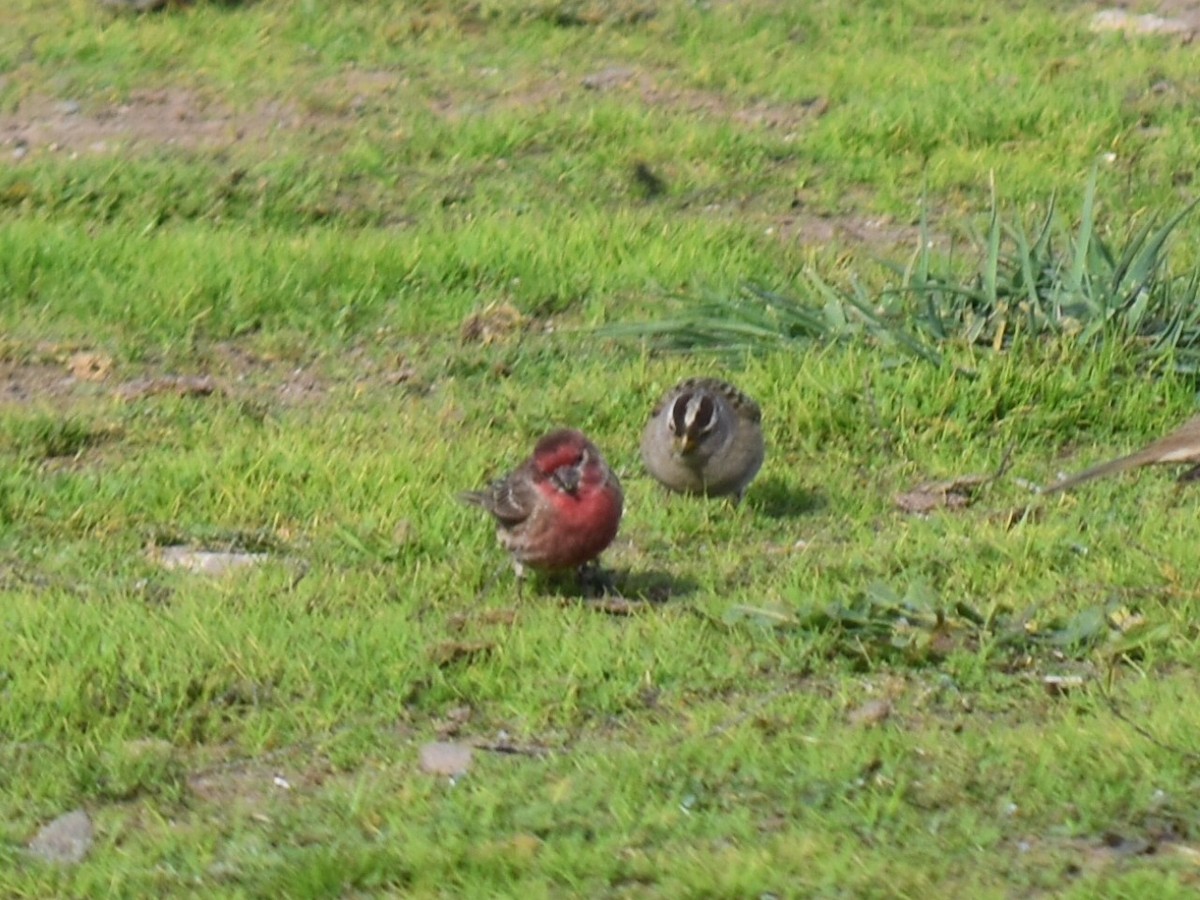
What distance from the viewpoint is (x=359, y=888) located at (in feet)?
16.8

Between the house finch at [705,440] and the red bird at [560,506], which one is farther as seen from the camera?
the house finch at [705,440]

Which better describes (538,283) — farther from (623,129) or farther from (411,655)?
(411,655)

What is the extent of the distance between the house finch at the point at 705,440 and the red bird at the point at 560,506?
2.28 feet

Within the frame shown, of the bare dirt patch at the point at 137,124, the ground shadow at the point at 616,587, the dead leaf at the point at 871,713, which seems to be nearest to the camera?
the dead leaf at the point at 871,713

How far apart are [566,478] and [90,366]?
3.39 meters

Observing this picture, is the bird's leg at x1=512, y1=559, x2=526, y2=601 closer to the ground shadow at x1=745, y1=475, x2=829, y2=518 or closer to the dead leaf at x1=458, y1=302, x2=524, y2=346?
the ground shadow at x1=745, y1=475, x2=829, y2=518

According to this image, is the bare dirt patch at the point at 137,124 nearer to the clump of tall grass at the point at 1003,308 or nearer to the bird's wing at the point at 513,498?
the clump of tall grass at the point at 1003,308

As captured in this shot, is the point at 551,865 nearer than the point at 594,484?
Yes

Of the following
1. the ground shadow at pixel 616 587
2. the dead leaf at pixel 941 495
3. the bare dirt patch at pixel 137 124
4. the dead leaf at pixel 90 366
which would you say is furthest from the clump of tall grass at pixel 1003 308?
the bare dirt patch at pixel 137 124

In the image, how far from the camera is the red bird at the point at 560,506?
6914 millimetres

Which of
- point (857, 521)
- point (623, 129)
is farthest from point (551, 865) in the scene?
point (623, 129)

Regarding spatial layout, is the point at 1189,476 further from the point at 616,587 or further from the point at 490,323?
the point at 490,323

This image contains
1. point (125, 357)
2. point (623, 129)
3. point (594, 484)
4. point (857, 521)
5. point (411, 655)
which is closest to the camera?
point (411, 655)

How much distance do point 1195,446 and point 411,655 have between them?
9.60 ft
